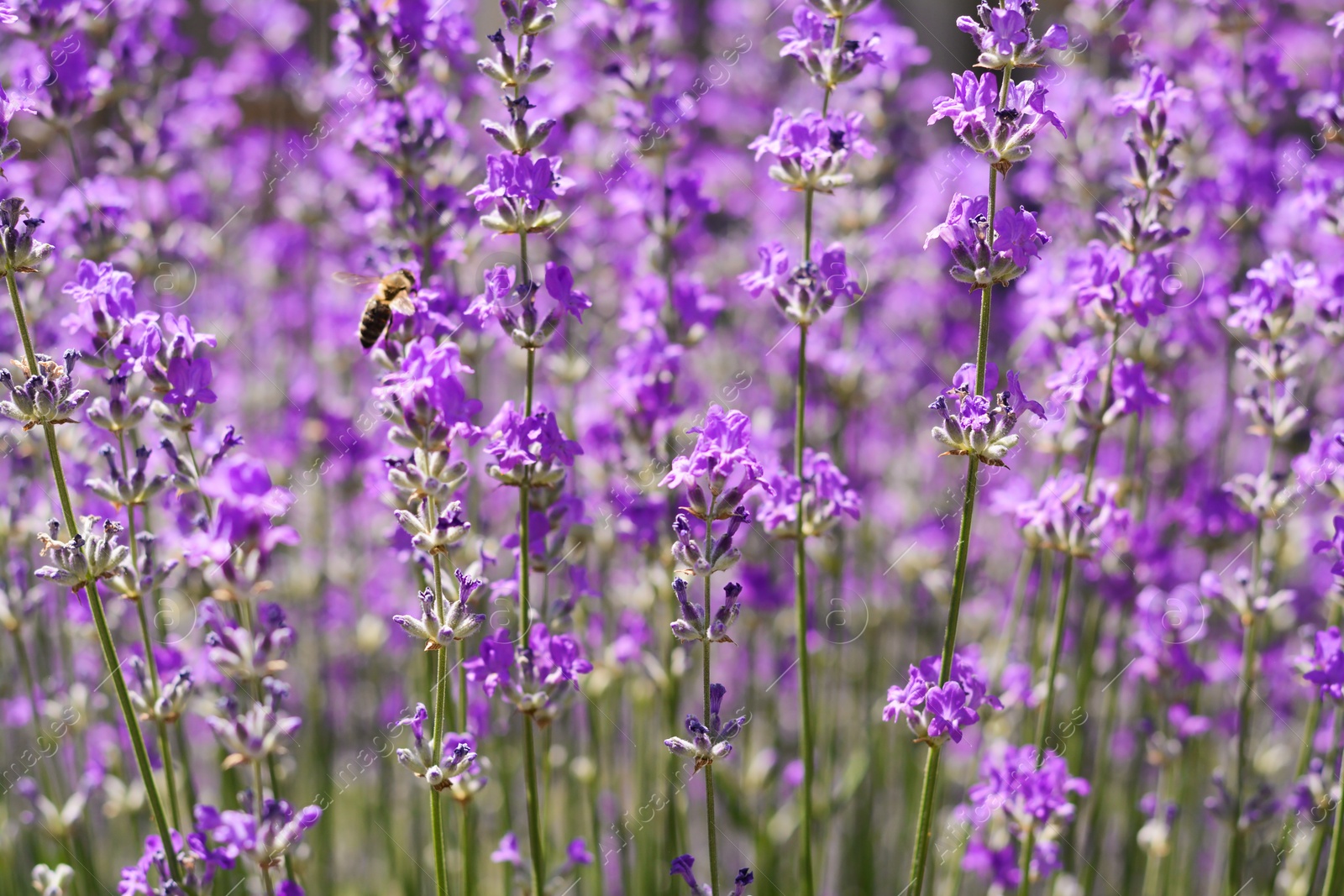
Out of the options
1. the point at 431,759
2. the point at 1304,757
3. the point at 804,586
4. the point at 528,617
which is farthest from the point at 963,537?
the point at 1304,757

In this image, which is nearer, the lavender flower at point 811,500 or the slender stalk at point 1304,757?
the lavender flower at point 811,500

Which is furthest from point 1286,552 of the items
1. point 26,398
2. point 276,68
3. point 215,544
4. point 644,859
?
point 276,68

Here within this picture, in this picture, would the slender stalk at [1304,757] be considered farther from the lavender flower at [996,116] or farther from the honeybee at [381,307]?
the honeybee at [381,307]

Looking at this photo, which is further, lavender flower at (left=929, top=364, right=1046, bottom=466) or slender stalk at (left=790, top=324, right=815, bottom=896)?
slender stalk at (left=790, top=324, right=815, bottom=896)

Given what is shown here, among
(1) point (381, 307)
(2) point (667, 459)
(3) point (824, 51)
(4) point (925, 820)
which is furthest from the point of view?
(2) point (667, 459)

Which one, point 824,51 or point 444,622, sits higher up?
point 824,51

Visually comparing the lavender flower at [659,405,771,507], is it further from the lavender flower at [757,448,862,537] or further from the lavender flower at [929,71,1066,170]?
the lavender flower at [929,71,1066,170]

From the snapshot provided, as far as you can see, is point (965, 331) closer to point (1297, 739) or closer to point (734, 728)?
point (1297, 739)

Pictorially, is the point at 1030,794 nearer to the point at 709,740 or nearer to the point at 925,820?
the point at 925,820

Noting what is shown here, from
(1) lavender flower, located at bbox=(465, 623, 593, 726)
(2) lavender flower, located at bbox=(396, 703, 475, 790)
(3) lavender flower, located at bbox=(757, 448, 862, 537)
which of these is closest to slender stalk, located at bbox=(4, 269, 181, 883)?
(2) lavender flower, located at bbox=(396, 703, 475, 790)

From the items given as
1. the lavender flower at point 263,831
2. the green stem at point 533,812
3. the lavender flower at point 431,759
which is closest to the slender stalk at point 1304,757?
the green stem at point 533,812
